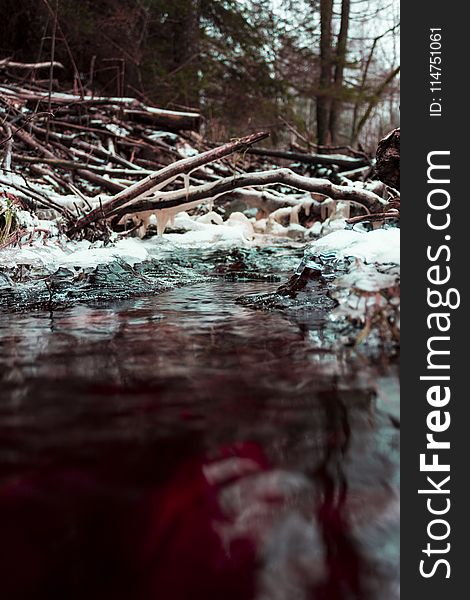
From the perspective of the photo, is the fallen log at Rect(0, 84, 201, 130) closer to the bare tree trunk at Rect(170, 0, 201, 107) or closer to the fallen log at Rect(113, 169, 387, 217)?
the bare tree trunk at Rect(170, 0, 201, 107)

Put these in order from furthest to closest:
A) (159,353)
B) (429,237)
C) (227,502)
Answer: (159,353)
(429,237)
(227,502)

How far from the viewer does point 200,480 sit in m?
0.67

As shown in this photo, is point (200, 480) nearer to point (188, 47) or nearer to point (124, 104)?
point (124, 104)

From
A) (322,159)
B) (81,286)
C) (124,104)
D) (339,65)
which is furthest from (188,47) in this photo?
(81,286)

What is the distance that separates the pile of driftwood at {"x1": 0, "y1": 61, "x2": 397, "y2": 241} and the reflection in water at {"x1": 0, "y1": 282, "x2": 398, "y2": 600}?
161 centimetres

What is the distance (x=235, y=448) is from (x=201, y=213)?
17.4 feet

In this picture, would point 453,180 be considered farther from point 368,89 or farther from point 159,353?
point 368,89

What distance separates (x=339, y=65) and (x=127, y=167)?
726 centimetres

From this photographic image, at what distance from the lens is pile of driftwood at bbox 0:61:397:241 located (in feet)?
11.6

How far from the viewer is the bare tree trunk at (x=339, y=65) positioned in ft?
34.7

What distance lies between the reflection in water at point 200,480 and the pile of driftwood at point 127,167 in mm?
1611

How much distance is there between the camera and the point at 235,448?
2.46ft

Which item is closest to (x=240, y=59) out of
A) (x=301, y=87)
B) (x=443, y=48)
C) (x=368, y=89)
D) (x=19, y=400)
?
(x=301, y=87)

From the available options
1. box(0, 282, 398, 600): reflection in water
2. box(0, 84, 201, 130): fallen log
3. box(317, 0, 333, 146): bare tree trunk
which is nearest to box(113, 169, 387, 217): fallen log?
box(0, 84, 201, 130): fallen log
